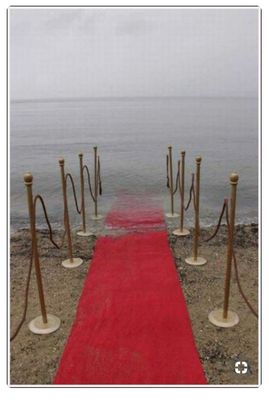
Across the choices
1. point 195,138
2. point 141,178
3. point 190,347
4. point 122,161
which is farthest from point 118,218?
point 195,138

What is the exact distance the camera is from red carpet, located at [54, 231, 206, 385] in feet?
11.6

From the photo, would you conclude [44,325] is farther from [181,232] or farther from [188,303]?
[181,232]

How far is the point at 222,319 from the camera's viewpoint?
4316 millimetres

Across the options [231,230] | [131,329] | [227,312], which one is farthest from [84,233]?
[231,230]

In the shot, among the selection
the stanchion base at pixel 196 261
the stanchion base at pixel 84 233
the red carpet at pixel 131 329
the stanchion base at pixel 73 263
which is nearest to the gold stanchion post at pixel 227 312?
the red carpet at pixel 131 329

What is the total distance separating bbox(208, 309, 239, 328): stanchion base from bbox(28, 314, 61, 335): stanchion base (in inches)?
67.3

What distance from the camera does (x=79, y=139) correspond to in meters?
30.1

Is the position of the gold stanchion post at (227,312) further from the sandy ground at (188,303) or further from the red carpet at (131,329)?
the red carpet at (131,329)

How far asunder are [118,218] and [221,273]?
330 centimetres

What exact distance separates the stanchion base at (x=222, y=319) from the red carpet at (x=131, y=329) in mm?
294

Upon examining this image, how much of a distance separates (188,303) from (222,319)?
0.49 meters

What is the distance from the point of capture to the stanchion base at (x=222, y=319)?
4239 millimetres

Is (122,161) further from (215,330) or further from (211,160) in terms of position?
(215,330)

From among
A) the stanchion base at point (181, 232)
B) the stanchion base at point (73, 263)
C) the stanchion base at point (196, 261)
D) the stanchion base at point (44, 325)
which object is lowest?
the stanchion base at point (44, 325)
